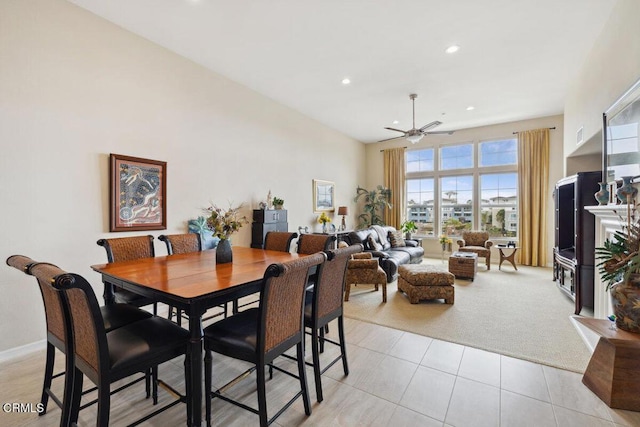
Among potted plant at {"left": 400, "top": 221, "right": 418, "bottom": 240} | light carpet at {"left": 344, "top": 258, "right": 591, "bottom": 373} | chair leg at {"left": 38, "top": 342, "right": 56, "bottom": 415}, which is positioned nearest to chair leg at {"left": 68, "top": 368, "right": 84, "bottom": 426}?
chair leg at {"left": 38, "top": 342, "right": 56, "bottom": 415}

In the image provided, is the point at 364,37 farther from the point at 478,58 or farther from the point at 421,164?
the point at 421,164

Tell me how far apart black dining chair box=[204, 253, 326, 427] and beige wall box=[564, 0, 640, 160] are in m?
3.02

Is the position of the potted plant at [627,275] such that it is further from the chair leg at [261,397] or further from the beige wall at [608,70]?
the chair leg at [261,397]

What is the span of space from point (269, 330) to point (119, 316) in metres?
1.03

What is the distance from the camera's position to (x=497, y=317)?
3.42 metres

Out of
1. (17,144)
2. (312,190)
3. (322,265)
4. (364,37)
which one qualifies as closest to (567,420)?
(322,265)

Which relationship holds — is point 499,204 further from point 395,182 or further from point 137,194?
point 137,194

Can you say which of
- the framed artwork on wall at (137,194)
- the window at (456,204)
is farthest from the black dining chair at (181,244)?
the window at (456,204)

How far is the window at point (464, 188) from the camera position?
691 cm

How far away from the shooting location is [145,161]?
133 inches

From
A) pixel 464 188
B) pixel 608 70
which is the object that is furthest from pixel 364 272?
pixel 464 188

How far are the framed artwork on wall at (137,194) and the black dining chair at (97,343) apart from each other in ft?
6.19

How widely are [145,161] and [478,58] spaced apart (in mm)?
4431

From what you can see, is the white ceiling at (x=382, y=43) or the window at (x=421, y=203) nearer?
the white ceiling at (x=382, y=43)
